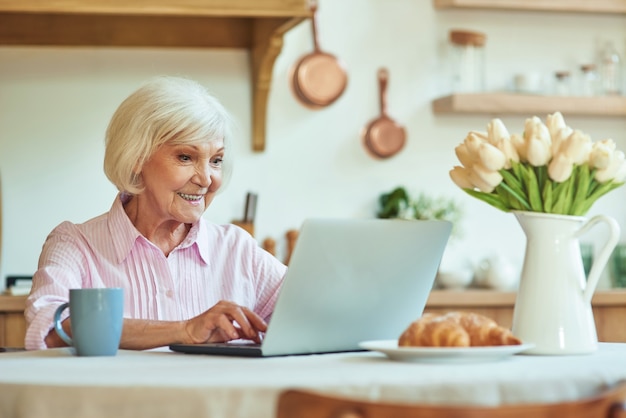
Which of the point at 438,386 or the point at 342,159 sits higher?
the point at 342,159

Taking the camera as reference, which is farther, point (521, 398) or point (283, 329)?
point (283, 329)

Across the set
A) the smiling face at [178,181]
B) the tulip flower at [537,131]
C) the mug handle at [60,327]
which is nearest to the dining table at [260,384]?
the mug handle at [60,327]

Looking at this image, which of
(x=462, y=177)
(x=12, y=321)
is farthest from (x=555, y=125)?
(x=12, y=321)

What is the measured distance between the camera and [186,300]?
209cm

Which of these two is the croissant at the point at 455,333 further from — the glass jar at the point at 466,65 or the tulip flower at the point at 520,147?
the glass jar at the point at 466,65

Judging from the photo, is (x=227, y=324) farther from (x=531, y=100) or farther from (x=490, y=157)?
(x=531, y=100)

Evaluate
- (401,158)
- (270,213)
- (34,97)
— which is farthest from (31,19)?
(401,158)

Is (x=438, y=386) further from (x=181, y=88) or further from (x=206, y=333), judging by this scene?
(x=181, y=88)

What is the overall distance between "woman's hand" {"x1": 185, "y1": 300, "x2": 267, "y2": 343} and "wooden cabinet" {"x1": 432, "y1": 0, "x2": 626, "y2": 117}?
7.07 feet

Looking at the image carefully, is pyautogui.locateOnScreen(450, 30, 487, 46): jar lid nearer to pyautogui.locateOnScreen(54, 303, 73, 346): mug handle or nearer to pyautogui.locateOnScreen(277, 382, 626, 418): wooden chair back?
pyautogui.locateOnScreen(54, 303, 73, 346): mug handle

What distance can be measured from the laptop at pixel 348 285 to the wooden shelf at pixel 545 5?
7.48 feet

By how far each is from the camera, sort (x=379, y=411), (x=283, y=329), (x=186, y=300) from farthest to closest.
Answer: (x=186, y=300), (x=283, y=329), (x=379, y=411)

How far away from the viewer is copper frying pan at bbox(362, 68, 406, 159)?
3744 millimetres

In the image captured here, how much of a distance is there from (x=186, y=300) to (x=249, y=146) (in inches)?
63.8
